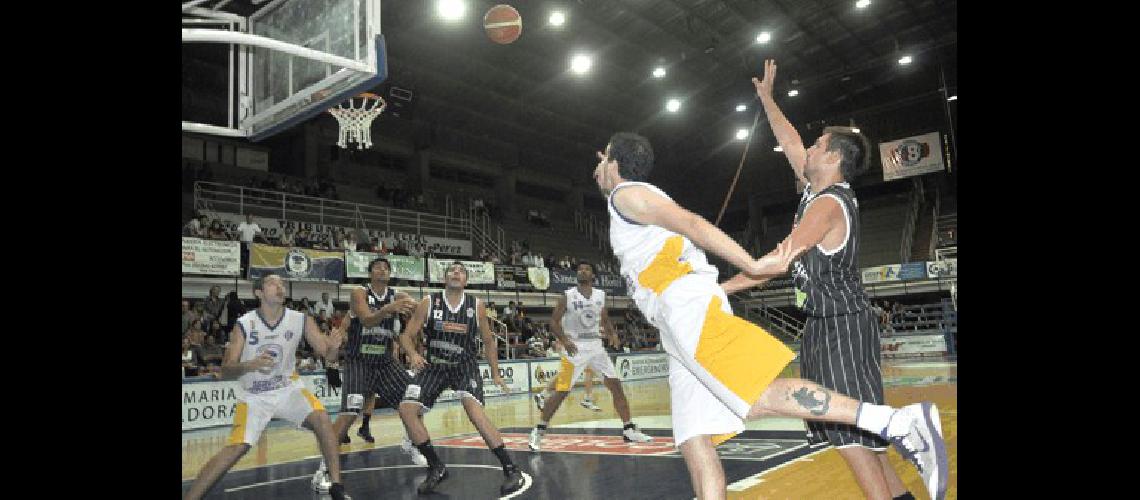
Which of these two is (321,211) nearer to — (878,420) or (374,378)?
(374,378)

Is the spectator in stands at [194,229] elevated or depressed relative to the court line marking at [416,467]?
elevated

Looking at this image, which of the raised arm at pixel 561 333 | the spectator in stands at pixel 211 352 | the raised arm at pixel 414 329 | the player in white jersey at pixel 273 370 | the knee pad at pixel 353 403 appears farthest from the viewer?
the spectator in stands at pixel 211 352

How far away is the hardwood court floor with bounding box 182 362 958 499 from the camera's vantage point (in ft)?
17.4

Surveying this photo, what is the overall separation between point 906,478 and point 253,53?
7194 mm

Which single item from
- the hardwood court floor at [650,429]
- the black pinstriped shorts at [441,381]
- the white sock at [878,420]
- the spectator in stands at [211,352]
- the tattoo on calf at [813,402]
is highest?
the tattoo on calf at [813,402]

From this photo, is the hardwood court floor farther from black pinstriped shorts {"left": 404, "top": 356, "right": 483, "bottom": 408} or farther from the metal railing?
the metal railing

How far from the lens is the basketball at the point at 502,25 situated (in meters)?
12.2

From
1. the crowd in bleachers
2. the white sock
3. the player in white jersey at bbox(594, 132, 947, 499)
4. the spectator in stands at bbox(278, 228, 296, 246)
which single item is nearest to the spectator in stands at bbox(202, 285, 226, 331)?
the crowd in bleachers

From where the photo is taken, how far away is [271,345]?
5.46 metres

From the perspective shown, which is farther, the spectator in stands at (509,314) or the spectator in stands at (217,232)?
the spectator in stands at (509,314)

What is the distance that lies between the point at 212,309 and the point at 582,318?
10.2 m

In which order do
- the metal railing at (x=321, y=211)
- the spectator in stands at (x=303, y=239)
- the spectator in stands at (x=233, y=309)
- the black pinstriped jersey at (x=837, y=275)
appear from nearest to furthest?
1. the black pinstriped jersey at (x=837, y=275)
2. the spectator in stands at (x=233, y=309)
3. the spectator in stands at (x=303, y=239)
4. the metal railing at (x=321, y=211)

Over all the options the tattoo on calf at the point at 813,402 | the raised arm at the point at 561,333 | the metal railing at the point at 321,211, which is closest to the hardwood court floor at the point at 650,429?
the tattoo on calf at the point at 813,402

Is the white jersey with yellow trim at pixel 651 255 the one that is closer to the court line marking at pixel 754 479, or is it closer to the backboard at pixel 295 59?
the court line marking at pixel 754 479
